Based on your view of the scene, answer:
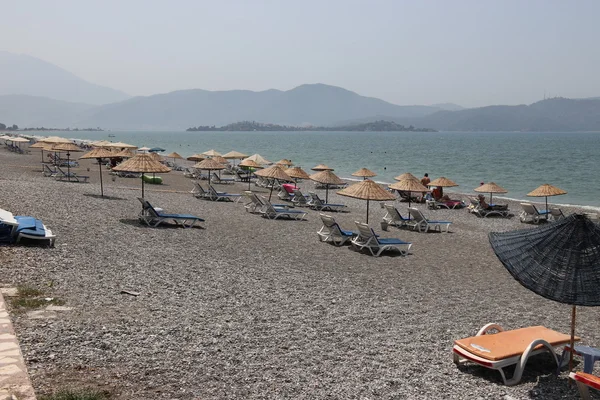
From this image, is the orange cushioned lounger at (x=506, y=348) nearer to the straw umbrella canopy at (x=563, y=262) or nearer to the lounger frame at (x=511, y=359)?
the lounger frame at (x=511, y=359)

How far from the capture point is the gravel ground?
4.61m

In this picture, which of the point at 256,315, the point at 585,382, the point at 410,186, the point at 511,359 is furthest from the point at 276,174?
the point at 585,382

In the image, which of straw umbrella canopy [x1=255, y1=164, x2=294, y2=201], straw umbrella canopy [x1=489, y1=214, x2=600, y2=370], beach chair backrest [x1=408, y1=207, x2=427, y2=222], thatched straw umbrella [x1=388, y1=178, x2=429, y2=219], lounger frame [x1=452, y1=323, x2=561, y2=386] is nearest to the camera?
straw umbrella canopy [x1=489, y1=214, x2=600, y2=370]

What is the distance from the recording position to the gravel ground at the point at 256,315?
461 cm

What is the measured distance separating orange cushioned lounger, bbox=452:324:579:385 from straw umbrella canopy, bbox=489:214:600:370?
26.9 inches

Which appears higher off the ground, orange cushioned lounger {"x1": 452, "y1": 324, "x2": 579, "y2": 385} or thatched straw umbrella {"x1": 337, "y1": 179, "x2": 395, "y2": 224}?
thatched straw umbrella {"x1": 337, "y1": 179, "x2": 395, "y2": 224}

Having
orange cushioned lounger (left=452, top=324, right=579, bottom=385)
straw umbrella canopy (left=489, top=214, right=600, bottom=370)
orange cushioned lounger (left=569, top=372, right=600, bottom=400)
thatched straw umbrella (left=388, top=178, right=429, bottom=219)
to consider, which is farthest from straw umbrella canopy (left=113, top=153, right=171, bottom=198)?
orange cushioned lounger (left=569, top=372, right=600, bottom=400)

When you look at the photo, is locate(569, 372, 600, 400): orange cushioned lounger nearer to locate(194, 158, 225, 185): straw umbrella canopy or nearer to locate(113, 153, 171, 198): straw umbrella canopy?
locate(113, 153, 171, 198): straw umbrella canopy

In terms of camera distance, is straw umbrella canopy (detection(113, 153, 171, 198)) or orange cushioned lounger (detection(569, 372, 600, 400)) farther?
straw umbrella canopy (detection(113, 153, 171, 198))

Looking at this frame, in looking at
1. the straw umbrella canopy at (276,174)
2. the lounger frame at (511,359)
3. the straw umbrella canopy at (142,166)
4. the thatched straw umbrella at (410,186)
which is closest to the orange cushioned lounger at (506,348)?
the lounger frame at (511,359)

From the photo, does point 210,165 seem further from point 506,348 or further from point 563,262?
point 563,262

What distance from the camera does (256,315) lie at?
6391 mm

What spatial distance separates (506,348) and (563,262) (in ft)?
3.44

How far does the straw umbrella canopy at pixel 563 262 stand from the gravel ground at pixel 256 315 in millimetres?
952
